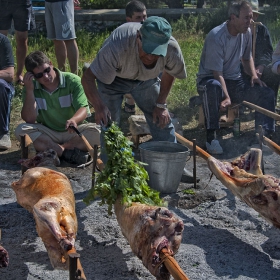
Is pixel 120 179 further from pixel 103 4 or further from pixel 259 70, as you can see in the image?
pixel 103 4

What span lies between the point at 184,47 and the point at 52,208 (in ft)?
29.4

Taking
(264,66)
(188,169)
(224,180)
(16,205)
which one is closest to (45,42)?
(264,66)

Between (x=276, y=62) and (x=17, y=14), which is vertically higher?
(x=17, y=14)

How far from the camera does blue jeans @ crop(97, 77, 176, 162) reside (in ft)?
21.5

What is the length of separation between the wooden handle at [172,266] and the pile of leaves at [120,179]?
817 millimetres

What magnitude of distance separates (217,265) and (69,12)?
20.8 feet

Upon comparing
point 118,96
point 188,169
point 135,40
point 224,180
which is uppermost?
point 135,40

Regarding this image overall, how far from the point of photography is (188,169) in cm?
746

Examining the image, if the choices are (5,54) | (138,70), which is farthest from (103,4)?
(138,70)

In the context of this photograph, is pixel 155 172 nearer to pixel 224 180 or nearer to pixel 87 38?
pixel 224 180

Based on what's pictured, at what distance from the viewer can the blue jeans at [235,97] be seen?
27.2ft

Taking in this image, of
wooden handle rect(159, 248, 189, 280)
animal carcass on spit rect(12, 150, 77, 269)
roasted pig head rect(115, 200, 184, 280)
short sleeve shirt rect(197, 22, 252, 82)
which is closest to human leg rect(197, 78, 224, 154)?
short sleeve shirt rect(197, 22, 252, 82)

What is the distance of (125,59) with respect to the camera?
607 centimetres

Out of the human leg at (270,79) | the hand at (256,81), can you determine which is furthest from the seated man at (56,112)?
the human leg at (270,79)
